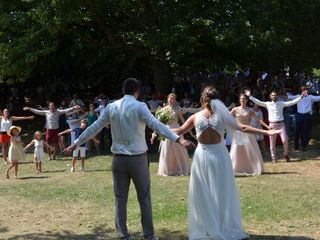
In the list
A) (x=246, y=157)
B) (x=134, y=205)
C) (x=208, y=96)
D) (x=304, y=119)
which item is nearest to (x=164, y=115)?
(x=246, y=157)

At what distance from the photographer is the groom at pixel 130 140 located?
723 cm

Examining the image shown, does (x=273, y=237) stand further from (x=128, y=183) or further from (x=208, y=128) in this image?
(x=128, y=183)

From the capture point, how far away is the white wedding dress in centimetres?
752

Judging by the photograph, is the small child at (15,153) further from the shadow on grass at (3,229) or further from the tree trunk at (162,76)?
the tree trunk at (162,76)

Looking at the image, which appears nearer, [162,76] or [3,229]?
[3,229]

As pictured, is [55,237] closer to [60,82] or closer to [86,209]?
[86,209]

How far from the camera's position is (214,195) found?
7543mm

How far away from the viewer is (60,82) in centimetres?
3256

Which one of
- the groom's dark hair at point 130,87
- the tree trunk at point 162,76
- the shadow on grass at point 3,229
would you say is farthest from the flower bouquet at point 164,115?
the tree trunk at point 162,76

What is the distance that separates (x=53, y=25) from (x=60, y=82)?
13.3 meters

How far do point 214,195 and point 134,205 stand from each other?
3088 millimetres

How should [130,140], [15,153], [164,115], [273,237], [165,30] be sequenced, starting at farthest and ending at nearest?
[165,30] → [15,153] → [164,115] → [273,237] → [130,140]

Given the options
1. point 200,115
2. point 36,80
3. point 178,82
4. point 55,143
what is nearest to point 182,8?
point 55,143

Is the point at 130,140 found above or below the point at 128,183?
above
